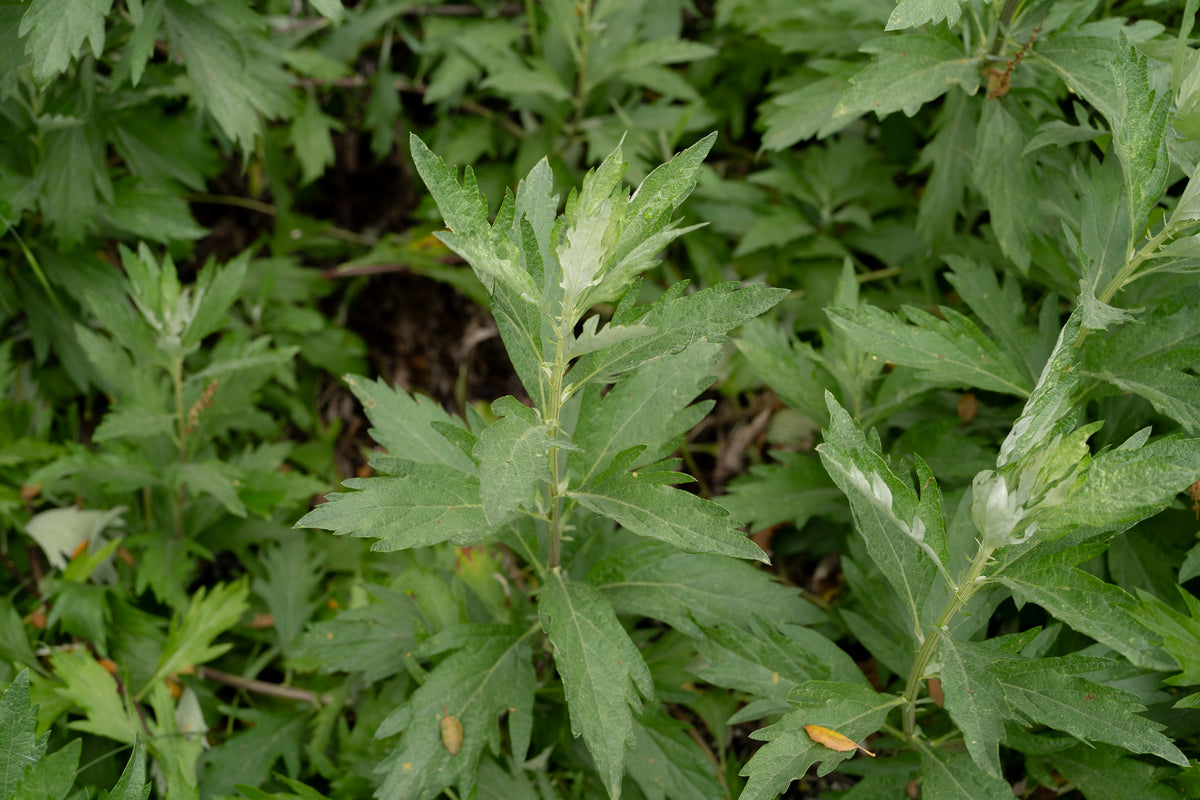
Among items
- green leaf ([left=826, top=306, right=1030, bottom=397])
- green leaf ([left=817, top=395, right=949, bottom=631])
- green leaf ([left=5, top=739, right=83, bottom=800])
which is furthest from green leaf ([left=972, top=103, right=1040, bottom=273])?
green leaf ([left=5, top=739, right=83, bottom=800])

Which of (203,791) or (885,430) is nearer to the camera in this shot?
(203,791)

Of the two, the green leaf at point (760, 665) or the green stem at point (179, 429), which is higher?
the green stem at point (179, 429)

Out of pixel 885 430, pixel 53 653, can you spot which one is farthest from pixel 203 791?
pixel 885 430

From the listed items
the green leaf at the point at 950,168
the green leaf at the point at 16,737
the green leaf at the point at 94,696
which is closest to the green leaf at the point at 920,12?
the green leaf at the point at 950,168

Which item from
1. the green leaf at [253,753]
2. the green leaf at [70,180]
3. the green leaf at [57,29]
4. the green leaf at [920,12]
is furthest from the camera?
the green leaf at [70,180]

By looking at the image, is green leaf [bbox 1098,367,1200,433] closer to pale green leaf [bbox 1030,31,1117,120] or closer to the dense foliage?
the dense foliage

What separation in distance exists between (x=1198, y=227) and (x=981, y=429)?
0.73 meters

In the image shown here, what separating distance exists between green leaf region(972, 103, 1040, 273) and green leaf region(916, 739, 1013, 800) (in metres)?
1.15

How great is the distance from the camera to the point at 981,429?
7.50 feet

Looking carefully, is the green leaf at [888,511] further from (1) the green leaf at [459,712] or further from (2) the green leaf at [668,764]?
(1) the green leaf at [459,712]

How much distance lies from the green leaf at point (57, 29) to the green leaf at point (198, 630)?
53.4 inches

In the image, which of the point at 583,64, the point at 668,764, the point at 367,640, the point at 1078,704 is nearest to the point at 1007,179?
the point at 1078,704

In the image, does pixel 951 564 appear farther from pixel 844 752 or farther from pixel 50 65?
pixel 50 65

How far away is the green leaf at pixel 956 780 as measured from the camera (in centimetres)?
157
